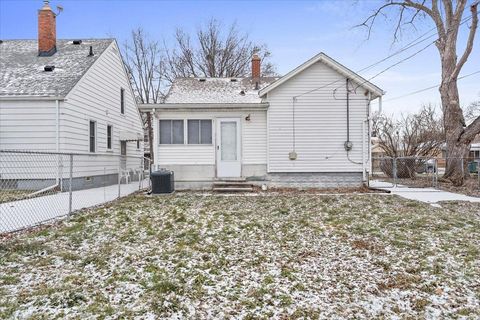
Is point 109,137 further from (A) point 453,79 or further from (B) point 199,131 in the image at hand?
(A) point 453,79

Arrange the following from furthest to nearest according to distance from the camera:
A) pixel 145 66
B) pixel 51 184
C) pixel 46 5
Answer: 1. pixel 145 66
2. pixel 46 5
3. pixel 51 184

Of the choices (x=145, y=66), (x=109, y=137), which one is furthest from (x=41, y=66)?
(x=145, y=66)

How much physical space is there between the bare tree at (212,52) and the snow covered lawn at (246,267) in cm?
2360

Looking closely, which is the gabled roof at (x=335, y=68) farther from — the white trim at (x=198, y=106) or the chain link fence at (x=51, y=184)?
the chain link fence at (x=51, y=184)

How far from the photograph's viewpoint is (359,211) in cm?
768

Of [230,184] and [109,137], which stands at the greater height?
[109,137]

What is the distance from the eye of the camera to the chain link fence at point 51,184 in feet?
22.7

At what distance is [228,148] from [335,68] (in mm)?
4868

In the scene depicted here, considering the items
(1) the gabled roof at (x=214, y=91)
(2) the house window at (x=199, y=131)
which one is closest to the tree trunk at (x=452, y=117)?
(1) the gabled roof at (x=214, y=91)

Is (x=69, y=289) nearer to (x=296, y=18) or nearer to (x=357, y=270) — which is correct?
(x=357, y=270)

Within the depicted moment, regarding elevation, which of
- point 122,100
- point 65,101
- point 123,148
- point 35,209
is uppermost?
point 122,100

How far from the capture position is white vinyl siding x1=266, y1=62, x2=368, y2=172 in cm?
1184

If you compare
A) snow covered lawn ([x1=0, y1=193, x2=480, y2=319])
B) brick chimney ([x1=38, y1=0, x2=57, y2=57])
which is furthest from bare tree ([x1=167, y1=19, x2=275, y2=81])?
snow covered lawn ([x1=0, y1=193, x2=480, y2=319])

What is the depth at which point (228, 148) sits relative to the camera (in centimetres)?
1199
